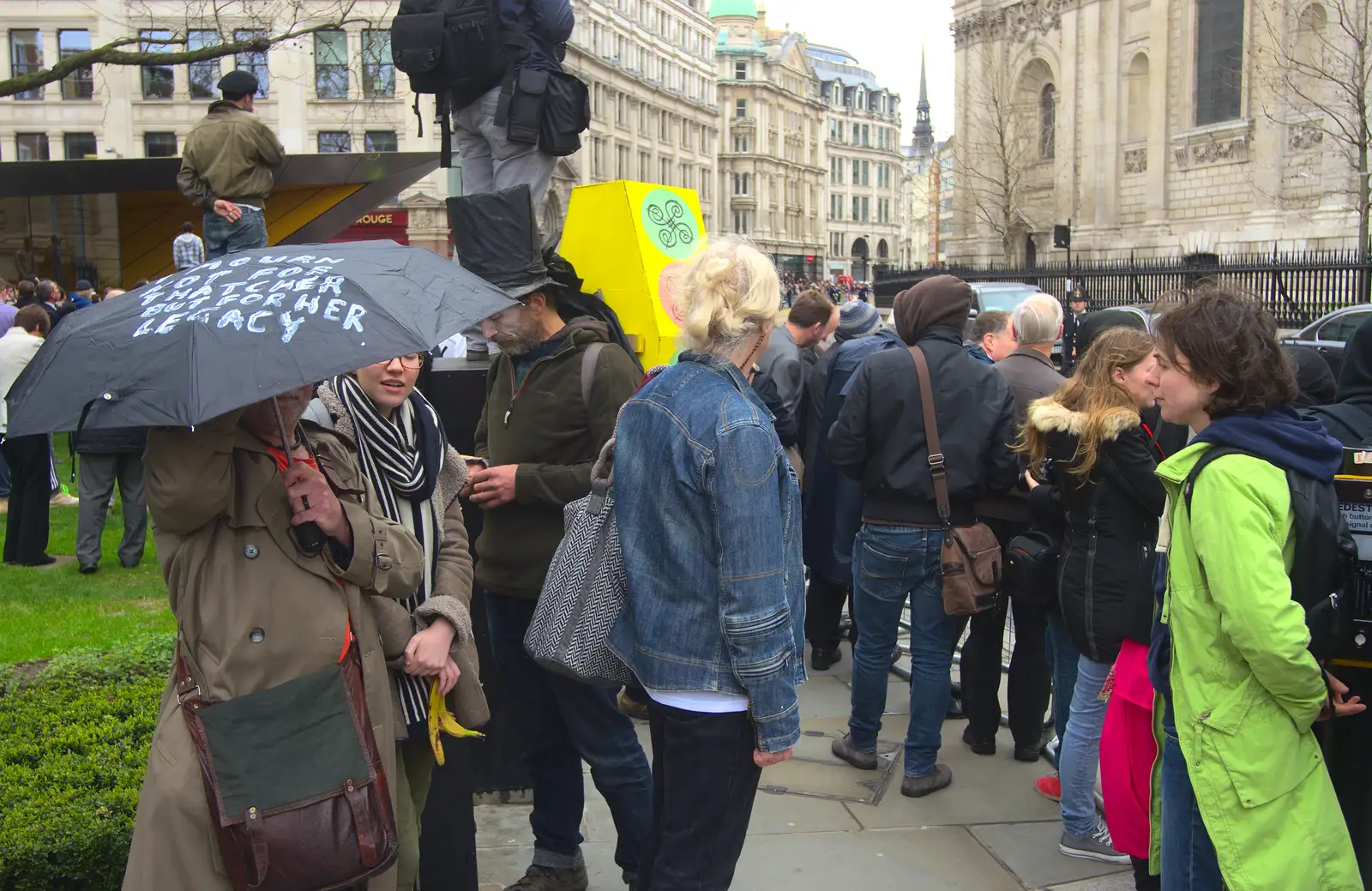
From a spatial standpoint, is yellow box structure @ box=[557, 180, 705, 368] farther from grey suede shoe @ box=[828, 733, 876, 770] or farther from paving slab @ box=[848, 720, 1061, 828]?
paving slab @ box=[848, 720, 1061, 828]

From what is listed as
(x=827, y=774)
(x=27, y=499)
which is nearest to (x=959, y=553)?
(x=827, y=774)

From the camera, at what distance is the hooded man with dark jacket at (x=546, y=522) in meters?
3.88

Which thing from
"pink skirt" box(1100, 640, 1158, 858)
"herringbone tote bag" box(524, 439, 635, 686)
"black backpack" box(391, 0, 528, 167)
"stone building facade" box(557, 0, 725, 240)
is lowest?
"pink skirt" box(1100, 640, 1158, 858)

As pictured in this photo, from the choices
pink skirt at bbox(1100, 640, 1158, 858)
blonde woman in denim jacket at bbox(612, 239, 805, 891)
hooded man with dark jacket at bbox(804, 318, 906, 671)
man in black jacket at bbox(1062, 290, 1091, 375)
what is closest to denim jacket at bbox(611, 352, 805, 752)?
blonde woman in denim jacket at bbox(612, 239, 805, 891)

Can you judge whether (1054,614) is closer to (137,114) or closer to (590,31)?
(137,114)

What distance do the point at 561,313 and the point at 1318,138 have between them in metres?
32.4

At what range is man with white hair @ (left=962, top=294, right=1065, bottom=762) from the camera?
18.1ft

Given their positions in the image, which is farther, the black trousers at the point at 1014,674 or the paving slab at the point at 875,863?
the black trousers at the point at 1014,674

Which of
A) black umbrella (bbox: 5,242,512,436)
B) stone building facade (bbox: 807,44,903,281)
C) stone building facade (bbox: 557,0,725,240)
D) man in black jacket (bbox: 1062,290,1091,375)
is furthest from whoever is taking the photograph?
stone building facade (bbox: 807,44,903,281)

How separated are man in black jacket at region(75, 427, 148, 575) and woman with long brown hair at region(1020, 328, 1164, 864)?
6.32 meters

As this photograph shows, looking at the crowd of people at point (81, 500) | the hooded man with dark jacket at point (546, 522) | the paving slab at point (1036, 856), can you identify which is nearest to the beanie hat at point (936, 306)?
the hooded man with dark jacket at point (546, 522)

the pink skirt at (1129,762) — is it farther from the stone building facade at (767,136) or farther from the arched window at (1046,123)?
the stone building facade at (767,136)

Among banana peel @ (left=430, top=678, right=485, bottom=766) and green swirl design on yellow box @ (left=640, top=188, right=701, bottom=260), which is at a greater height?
green swirl design on yellow box @ (left=640, top=188, right=701, bottom=260)

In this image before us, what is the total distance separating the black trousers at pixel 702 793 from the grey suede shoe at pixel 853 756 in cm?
256
